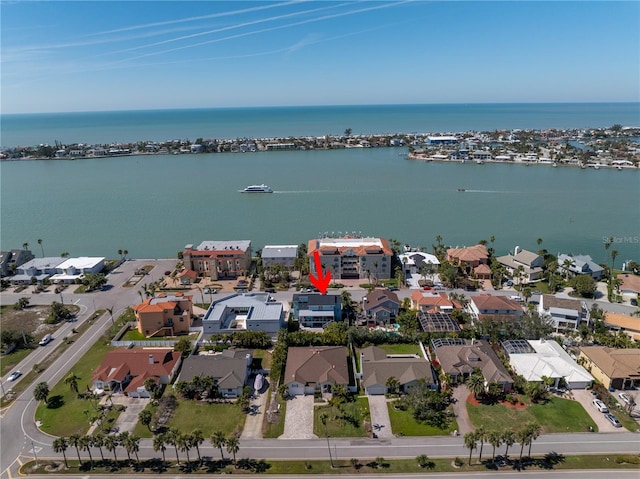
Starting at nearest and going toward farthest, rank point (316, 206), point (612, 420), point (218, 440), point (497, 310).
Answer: point (218, 440) → point (612, 420) → point (497, 310) → point (316, 206)

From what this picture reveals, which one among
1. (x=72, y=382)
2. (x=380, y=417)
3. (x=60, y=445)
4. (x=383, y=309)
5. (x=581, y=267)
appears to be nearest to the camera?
(x=60, y=445)

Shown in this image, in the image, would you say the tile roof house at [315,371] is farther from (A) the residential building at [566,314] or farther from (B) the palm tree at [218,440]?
(A) the residential building at [566,314]

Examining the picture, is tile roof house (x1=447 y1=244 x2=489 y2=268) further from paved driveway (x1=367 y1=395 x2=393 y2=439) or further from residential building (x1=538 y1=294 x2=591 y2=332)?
paved driveway (x1=367 y1=395 x2=393 y2=439)

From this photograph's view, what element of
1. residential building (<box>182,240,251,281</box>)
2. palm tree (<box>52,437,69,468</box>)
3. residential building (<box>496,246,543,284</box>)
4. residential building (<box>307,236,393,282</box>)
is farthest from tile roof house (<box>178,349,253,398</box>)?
residential building (<box>496,246,543,284</box>)

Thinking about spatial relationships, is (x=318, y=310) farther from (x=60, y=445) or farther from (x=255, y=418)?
(x=60, y=445)

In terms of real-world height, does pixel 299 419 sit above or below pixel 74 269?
below

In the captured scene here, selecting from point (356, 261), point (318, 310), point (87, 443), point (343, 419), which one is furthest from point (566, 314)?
point (87, 443)

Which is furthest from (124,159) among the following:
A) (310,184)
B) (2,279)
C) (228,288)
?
(228,288)
